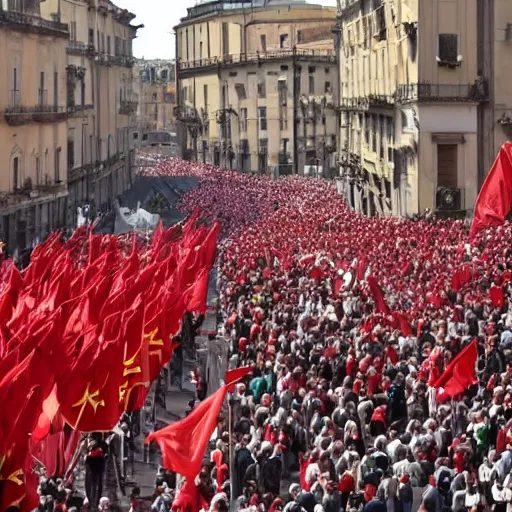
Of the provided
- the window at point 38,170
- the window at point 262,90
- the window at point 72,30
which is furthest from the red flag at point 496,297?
the window at point 262,90

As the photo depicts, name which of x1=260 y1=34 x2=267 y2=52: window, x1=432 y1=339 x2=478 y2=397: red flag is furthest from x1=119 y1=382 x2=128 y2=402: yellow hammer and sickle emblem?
x1=260 y1=34 x2=267 y2=52: window

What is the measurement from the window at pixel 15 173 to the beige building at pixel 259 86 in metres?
42.3

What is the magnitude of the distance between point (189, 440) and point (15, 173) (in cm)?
3865

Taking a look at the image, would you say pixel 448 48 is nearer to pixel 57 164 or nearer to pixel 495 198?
pixel 495 198

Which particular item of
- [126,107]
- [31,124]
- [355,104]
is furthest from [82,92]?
[126,107]

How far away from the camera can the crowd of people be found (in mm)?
19609

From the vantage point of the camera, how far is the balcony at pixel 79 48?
233 feet

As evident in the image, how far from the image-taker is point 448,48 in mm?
51531

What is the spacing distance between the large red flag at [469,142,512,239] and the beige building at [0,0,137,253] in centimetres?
1981

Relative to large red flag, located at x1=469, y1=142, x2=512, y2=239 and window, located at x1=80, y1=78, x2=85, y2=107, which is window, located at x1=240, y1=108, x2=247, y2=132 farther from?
large red flag, located at x1=469, y1=142, x2=512, y2=239

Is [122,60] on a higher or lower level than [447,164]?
higher

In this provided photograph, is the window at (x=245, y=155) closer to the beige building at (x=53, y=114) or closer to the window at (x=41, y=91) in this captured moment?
the beige building at (x=53, y=114)

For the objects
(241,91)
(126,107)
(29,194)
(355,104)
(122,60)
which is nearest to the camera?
(29,194)

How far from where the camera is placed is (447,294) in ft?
109
